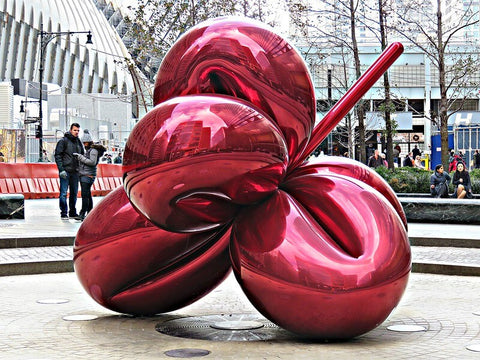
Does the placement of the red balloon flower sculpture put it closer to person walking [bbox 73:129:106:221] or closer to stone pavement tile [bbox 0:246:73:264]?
stone pavement tile [bbox 0:246:73:264]

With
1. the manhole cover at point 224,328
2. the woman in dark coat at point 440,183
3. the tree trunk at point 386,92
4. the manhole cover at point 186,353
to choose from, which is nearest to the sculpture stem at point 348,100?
the manhole cover at point 224,328

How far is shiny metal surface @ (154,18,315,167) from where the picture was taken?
18.6ft

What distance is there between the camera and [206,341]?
5.95 metres

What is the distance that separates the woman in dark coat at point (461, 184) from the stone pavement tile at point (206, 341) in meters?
12.3

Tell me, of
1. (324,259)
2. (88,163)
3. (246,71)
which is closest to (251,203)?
(324,259)

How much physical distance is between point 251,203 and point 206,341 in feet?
3.76

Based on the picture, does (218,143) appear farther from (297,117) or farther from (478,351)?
(478,351)

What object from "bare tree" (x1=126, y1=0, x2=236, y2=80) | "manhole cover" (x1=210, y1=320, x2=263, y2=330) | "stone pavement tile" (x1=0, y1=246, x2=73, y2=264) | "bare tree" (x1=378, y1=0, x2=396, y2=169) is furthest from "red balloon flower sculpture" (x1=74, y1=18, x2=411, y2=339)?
"bare tree" (x1=126, y1=0, x2=236, y2=80)

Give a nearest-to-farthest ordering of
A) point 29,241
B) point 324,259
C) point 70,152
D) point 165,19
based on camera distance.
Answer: point 324,259 < point 29,241 < point 70,152 < point 165,19

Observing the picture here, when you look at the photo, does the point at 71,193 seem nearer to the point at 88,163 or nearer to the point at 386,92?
the point at 88,163

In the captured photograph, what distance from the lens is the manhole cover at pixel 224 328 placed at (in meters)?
6.11

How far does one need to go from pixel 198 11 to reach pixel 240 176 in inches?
980

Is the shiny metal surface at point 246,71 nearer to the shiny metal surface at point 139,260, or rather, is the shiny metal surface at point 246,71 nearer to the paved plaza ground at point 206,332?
the shiny metal surface at point 139,260

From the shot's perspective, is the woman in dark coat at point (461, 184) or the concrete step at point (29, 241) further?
the woman in dark coat at point (461, 184)
